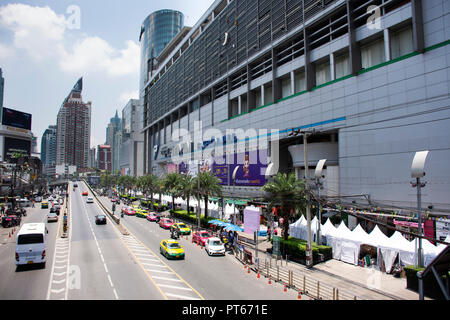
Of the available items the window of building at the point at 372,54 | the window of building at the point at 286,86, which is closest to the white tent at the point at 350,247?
the window of building at the point at 372,54

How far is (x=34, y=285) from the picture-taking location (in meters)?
16.5

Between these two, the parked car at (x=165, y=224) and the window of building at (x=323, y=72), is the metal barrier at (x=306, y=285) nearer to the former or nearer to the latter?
the parked car at (x=165, y=224)

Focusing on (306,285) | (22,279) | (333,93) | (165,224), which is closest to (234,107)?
(333,93)

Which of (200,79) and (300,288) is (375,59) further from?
(200,79)

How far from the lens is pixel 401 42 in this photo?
34000 millimetres

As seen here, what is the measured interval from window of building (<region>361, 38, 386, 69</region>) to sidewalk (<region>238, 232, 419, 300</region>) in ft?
88.3

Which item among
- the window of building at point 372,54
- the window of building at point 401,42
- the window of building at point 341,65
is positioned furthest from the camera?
the window of building at point 341,65

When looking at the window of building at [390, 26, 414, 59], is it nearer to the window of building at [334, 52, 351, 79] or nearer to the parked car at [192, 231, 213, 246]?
the window of building at [334, 52, 351, 79]

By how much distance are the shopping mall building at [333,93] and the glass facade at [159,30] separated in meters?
89.8

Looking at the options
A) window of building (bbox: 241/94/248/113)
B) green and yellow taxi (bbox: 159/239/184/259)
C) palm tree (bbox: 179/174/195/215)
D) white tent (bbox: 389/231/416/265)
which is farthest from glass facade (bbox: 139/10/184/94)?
white tent (bbox: 389/231/416/265)

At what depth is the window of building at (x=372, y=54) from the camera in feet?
119

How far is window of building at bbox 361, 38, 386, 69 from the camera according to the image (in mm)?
36344

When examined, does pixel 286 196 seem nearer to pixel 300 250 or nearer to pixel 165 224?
pixel 300 250

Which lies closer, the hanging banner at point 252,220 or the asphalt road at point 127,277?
the asphalt road at point 127,277
